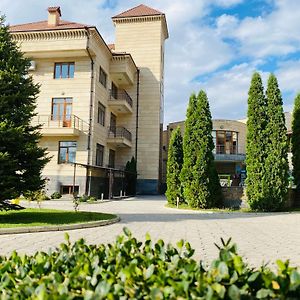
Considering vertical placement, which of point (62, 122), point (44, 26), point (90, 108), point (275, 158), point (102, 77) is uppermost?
point (44, 26)

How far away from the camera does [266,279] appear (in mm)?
2057

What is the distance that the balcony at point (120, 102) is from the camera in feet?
99.0

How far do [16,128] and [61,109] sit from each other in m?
16.3

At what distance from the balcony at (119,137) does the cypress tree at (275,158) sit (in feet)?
48.6

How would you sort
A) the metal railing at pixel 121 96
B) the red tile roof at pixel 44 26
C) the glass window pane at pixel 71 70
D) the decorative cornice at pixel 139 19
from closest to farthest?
1. the red tile roof at pixel 44 26
2. the glass window pane at pixel 71 70
3. the metal railing at pixel 121 96
4. the decorative cornice at pixel 139 19

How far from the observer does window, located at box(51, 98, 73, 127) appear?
86.7 ft

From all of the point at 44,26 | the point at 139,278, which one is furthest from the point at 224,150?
the point at 139,278

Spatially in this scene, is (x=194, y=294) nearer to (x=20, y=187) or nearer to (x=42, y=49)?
(x=20, y=187)

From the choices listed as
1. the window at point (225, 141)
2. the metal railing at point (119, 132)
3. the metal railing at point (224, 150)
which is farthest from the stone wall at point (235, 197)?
the window at point (225, 141)

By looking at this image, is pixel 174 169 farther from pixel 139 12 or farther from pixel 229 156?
pixel 139 12

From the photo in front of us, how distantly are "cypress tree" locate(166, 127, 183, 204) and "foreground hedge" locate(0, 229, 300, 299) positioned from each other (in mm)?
17552

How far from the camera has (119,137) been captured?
1197 inches

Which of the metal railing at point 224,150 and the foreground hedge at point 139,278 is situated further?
the metal railing at point 224,150

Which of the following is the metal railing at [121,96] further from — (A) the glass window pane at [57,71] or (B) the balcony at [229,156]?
(B) the balcony at [229,156]
